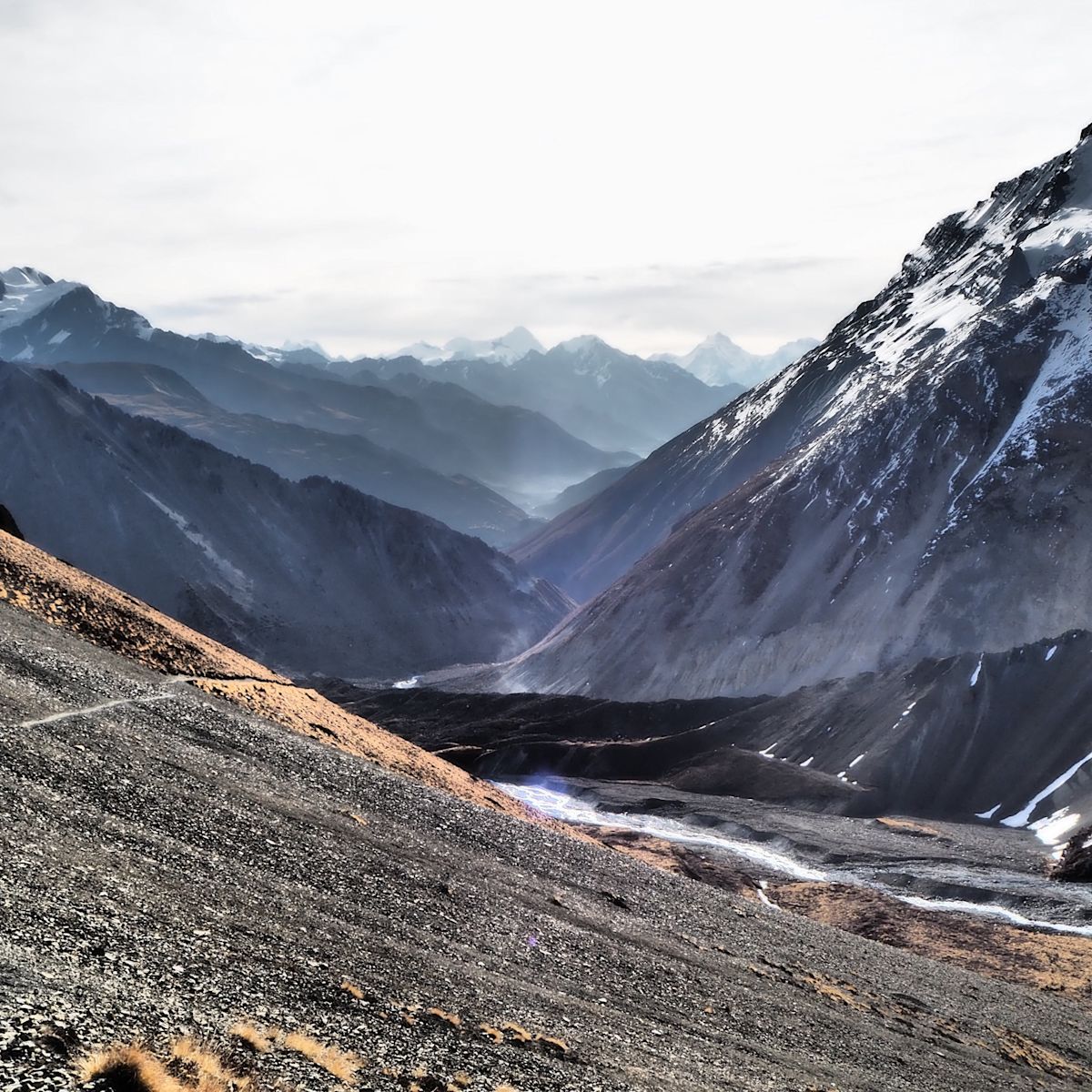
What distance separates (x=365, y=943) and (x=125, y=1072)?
821 cm

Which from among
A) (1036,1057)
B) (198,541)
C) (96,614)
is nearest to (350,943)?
(96,614)

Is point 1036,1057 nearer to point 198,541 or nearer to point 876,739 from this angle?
point 876,739

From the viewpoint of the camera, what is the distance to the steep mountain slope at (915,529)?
134m

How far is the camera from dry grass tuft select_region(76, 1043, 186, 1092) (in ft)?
35.3

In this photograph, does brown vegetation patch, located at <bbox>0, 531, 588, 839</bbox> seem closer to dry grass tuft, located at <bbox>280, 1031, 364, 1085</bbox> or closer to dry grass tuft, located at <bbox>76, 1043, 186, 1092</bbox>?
dry grass tuft, located at <bbox>280, 1031, 364, 1085</bbox>

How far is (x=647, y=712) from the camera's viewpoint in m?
127

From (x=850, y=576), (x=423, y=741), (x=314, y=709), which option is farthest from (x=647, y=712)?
(x=314, y=709)

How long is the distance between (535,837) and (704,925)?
6545 mm

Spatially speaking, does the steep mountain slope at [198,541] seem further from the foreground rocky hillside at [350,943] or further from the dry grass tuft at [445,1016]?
the dry grass tuft at [445,1016]

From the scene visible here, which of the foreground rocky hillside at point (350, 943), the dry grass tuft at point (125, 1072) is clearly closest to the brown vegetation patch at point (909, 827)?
the foreground rocky hillside at point (350, 943)

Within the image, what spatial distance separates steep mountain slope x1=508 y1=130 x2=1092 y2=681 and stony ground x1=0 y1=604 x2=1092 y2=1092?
104360 mm

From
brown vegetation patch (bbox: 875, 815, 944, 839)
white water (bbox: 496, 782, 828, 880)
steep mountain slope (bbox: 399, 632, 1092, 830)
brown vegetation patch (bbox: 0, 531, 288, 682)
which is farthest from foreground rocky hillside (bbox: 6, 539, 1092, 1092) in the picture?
steep mountain slope (bbox: 399, 632, 1092, 830)

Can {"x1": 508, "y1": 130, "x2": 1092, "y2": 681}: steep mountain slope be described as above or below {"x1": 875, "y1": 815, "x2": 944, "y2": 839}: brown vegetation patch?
above

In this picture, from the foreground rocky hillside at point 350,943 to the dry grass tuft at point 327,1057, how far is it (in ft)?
0.15
